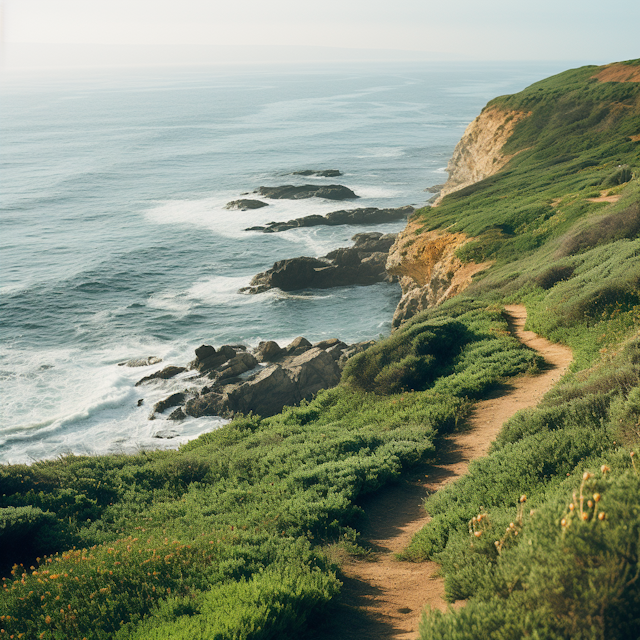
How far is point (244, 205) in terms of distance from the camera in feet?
197

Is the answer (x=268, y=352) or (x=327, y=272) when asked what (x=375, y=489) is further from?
(x=327, y=272)

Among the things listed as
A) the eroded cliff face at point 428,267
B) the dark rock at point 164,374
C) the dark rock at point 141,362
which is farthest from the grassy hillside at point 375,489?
the dark rock at point 141,362

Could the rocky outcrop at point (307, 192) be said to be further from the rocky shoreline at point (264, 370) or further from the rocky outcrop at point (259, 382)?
the rocky outcrop at point (259, 382)

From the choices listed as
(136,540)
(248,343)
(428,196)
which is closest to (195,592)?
(136,540)

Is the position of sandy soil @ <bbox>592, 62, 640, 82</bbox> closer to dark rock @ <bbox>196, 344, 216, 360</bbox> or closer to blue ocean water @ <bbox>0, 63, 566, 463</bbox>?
blue ocean water @ <bbox>0, 63, 566, 463</bbox>

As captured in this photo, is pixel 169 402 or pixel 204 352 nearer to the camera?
pixel 169 402

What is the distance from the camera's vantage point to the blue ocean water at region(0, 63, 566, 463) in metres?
25.3

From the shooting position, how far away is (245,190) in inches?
2667

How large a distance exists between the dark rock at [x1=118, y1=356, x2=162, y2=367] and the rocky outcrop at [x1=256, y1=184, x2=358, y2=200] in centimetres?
3882

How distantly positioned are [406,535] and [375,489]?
1.39m

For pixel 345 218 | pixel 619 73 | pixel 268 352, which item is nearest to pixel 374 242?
pixel 345 218

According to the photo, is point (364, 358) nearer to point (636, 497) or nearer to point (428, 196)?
point (636, 497)

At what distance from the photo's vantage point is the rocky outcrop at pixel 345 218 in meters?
52.8

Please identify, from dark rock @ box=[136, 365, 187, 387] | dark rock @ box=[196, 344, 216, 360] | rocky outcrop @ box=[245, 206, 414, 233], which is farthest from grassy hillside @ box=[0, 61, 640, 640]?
rocky outcrop @ box=[245, 206, 414, 233]
